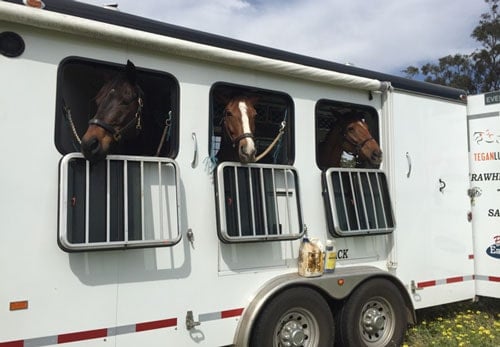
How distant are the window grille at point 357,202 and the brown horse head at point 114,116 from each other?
1.69 m

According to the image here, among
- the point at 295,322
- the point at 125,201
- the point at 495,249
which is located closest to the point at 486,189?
the point at 495,249

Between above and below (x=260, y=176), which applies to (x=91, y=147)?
above

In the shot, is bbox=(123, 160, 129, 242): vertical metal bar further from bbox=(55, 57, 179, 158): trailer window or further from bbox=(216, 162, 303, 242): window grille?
bbox=(216, 162, 303, 242): window grille

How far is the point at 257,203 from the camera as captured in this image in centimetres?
346

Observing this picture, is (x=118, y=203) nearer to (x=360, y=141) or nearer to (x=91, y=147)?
(x=91, y=147)

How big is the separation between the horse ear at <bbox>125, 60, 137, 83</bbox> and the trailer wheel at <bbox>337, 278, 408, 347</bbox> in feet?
8.12

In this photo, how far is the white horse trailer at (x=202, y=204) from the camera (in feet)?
8.91

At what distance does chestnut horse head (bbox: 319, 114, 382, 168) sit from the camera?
4.22 metres

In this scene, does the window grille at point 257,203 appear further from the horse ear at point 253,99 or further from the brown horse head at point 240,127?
the horse ear at point 253,99

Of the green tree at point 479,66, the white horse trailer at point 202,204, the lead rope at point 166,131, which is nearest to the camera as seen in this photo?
the white horse trailer at point 202,204

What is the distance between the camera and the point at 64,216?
8.82ft

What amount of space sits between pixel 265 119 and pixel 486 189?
275 centimetres

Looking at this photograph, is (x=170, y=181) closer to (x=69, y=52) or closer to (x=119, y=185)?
(x=119, y=185)

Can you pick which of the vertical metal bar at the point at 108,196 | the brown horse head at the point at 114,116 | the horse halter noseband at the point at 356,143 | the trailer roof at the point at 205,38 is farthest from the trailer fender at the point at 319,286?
the trailer roof at the point at 205,38
